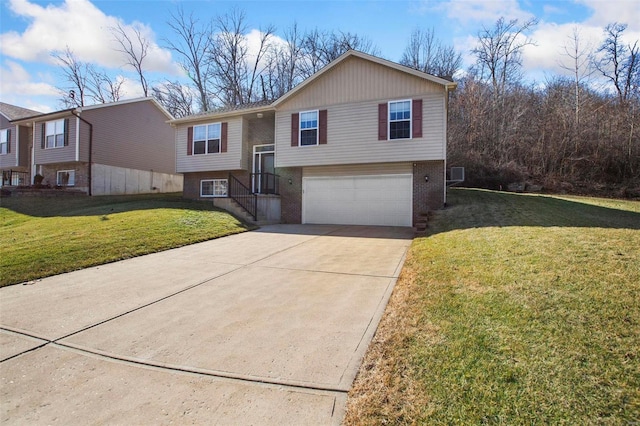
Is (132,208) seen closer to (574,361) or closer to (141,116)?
→ (141,116)

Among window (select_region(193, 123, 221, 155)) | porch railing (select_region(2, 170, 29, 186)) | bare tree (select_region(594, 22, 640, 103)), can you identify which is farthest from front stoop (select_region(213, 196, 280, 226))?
bare tree (select_region(594, 22, 640, 103))

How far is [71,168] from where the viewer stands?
19.6m

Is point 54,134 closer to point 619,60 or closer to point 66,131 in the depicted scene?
point 66,131

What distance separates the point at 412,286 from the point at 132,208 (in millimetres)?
12012

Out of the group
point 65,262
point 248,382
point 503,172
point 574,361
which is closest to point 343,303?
point 248,382

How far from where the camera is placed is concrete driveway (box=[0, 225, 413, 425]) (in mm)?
2402

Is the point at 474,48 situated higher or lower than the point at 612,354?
higher

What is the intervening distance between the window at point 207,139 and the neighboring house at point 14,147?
44.6 feet

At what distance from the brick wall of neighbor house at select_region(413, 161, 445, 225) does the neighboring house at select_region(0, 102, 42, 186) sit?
24.6 meters

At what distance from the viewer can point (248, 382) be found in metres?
2.67

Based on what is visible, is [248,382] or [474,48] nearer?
[248,382]

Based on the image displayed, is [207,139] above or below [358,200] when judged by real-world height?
above

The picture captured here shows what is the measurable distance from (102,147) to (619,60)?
33365 mm

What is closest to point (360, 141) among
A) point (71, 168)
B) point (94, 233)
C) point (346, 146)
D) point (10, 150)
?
point (346, 146)
